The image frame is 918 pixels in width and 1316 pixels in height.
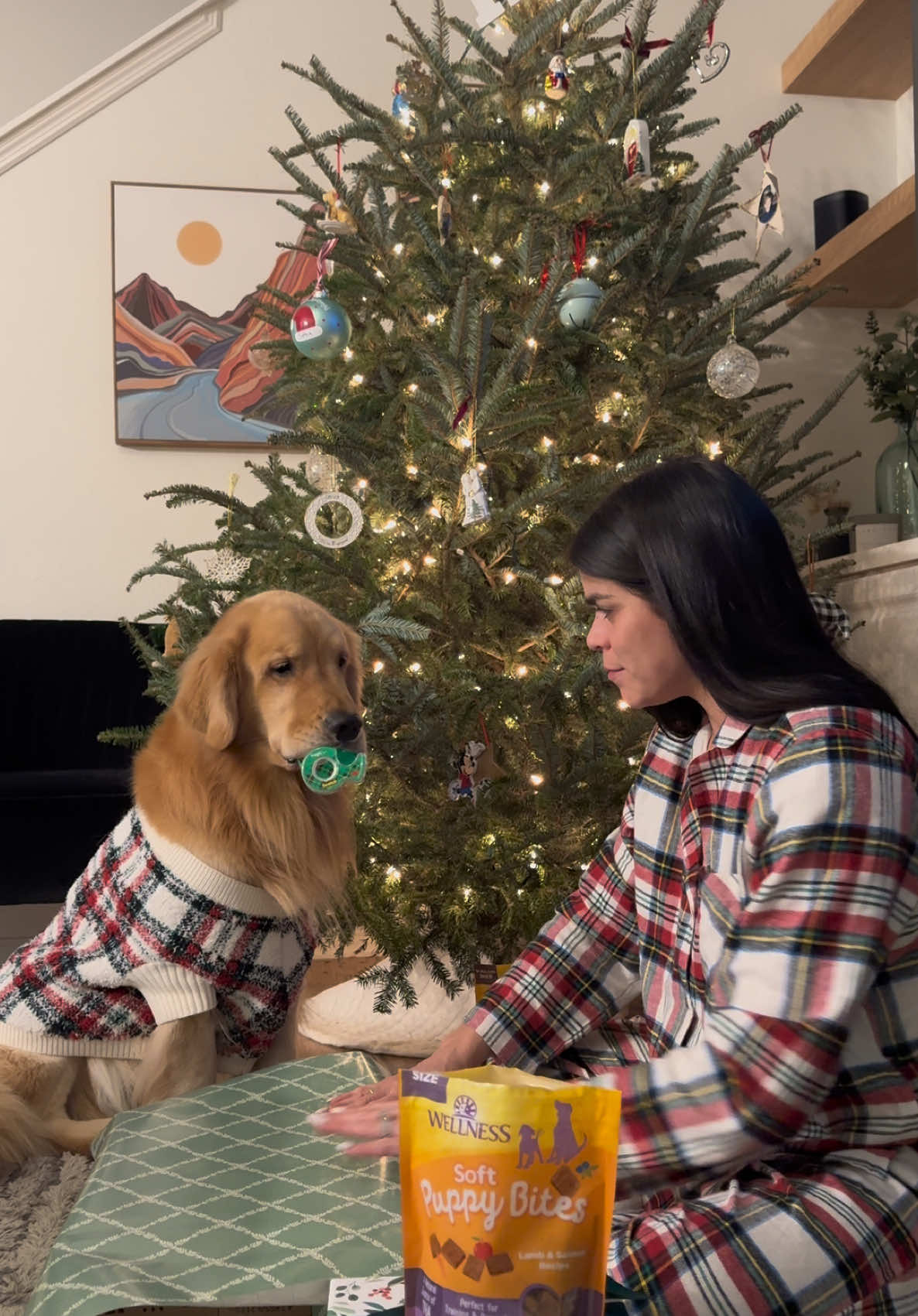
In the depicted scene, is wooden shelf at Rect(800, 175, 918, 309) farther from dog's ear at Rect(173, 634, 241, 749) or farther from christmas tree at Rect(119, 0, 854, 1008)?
dog's ear at Rect(173, 634, 241, 749)

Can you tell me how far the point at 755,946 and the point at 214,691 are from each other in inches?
40.1

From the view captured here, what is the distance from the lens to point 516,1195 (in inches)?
22.2

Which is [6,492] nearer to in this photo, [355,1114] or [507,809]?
[507,809]

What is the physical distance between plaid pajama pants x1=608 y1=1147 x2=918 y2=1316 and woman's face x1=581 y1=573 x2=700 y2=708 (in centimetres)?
47

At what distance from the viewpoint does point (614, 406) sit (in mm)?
2500

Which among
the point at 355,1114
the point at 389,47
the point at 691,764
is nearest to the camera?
the point at 355,1114

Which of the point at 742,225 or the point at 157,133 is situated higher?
the point at 157,133

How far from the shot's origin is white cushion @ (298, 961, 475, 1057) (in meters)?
2.60

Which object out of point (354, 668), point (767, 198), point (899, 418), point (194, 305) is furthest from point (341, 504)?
point (194, 305)

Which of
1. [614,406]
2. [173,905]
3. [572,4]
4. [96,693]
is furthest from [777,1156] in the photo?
[96,693]

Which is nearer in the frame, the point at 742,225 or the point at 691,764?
the point at 691,764

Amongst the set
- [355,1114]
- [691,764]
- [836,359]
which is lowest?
[355,1114]

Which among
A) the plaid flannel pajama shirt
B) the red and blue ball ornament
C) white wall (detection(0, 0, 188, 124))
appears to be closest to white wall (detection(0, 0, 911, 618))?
white wall (detection(0, 0, 188, 124))

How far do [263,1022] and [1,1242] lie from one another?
0.46 metres
